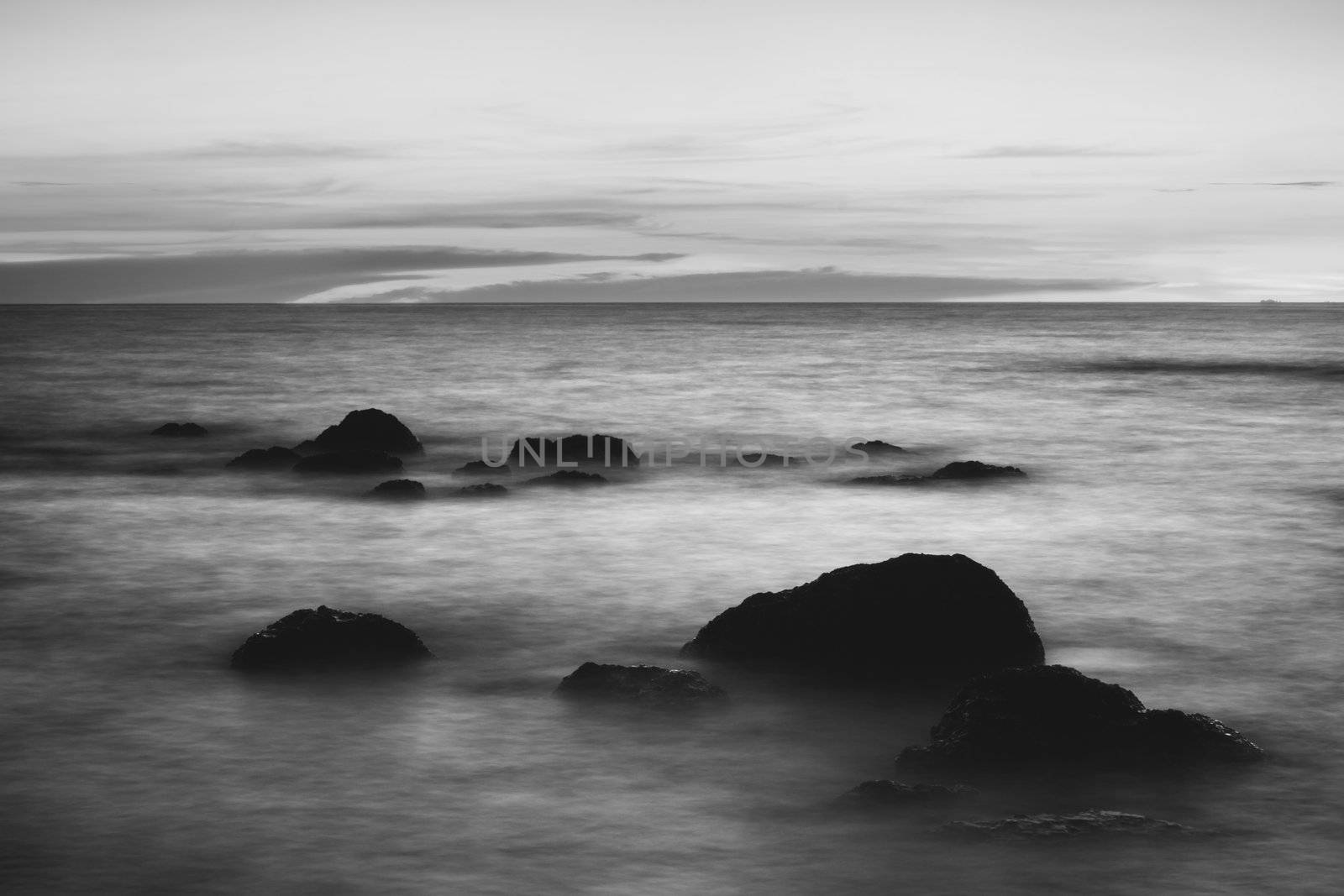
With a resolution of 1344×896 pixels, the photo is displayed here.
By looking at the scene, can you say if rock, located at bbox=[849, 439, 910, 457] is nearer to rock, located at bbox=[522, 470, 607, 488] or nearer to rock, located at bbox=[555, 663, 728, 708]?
rock, located at bbox=[522, 470, 607, 488]

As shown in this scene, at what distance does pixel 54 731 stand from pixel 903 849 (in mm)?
4881

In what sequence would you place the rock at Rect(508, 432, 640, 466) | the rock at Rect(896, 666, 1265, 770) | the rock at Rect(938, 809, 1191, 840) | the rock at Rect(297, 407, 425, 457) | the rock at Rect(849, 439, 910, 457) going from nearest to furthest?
the rock at Rect(938, 809, 1191, 840), the rock at Rect(896, 666, 1265, 770), the rock at Rect(508, 432, 640, 466), the rock at Rect(297, 407, 425, 457), the rock at Rect(849, 439, 910, 457)

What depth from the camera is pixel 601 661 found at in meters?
9.72

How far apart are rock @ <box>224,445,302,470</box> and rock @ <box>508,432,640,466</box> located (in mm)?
3301

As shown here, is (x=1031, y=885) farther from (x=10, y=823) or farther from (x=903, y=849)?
(x=10, y=823)

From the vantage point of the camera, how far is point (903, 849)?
6.02 metres

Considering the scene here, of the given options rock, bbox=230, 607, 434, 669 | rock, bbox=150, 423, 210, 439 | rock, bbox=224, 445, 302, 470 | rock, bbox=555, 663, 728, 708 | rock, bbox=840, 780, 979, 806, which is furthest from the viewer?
rock, bbox=150, 423, 210, 439

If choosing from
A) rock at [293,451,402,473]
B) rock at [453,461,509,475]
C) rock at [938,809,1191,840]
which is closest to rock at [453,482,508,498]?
rock at [453,461,509,475]

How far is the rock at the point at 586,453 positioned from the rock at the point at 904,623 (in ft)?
38.8

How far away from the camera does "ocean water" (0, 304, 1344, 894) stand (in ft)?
20.0

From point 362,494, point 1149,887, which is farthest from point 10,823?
point 362,494

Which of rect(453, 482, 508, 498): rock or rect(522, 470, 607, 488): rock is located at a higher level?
rect(522, 470, 607, 488): rock

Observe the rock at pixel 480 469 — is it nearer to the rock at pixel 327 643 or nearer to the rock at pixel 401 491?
the rock at pixel 401 491

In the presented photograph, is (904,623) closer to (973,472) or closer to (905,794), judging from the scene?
(905,794)
